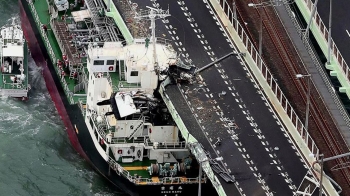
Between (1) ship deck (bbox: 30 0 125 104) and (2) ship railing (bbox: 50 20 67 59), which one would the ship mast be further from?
(2) ship railing (bbox: 50 20 67 59)

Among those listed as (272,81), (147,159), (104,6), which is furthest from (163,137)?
(104,6)

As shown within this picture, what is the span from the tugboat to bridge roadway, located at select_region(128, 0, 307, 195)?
18.7m

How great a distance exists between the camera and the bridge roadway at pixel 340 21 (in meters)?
184

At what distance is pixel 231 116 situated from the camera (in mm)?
165750

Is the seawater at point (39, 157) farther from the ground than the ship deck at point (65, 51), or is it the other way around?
the ship deck at point (65, 51)

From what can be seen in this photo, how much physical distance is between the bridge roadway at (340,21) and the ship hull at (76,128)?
30.6 meters

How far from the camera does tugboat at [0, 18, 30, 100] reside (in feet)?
604

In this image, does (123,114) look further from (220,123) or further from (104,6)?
(104,6)

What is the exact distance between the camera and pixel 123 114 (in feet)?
543

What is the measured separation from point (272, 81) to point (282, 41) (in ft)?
34.7

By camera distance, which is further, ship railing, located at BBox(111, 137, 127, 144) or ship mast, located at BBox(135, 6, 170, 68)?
ship railing, located at BBox(111, 137, 127, 144)

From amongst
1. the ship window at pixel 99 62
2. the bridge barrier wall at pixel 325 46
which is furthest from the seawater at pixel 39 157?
the bridge barrier wall at pixel 325 46

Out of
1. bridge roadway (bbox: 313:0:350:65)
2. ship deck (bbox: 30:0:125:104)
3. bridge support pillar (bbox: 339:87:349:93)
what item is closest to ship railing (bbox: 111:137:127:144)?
ship deck (bbox: 30:0:125:104)

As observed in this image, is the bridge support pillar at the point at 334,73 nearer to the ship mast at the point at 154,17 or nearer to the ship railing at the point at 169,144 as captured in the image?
the ship mast at the point at 154,17
